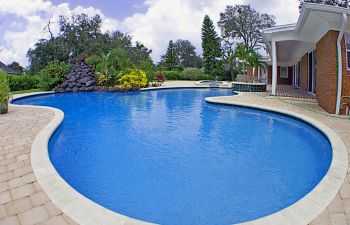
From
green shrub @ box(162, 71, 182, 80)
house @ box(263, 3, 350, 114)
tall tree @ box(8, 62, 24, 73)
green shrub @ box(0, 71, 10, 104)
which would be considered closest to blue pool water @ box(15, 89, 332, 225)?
house @ box(263, 3, 350, 114)

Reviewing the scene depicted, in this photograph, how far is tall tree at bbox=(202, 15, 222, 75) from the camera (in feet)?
131

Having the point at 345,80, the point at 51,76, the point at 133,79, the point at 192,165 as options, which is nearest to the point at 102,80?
the point at 133,79

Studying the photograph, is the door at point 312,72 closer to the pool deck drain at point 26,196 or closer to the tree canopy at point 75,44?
the pool deck drain at point 26,196

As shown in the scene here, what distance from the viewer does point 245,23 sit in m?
43.4

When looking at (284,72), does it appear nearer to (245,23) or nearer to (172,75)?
(172,75)

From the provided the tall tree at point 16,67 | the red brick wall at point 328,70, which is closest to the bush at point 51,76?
the red brick wall at point 328,70

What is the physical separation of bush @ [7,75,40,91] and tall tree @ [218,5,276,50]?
111ft

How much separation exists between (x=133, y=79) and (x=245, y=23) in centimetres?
2983

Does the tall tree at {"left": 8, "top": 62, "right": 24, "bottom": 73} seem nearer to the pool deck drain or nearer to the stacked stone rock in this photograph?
the stacked stone rock

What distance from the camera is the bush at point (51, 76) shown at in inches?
809

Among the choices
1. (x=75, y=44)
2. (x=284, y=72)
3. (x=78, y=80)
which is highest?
(x=75, y=44)

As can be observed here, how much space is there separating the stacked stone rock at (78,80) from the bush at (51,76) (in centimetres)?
44

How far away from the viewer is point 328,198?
339 centimetres

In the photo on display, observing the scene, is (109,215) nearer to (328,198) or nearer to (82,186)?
(82,186)
